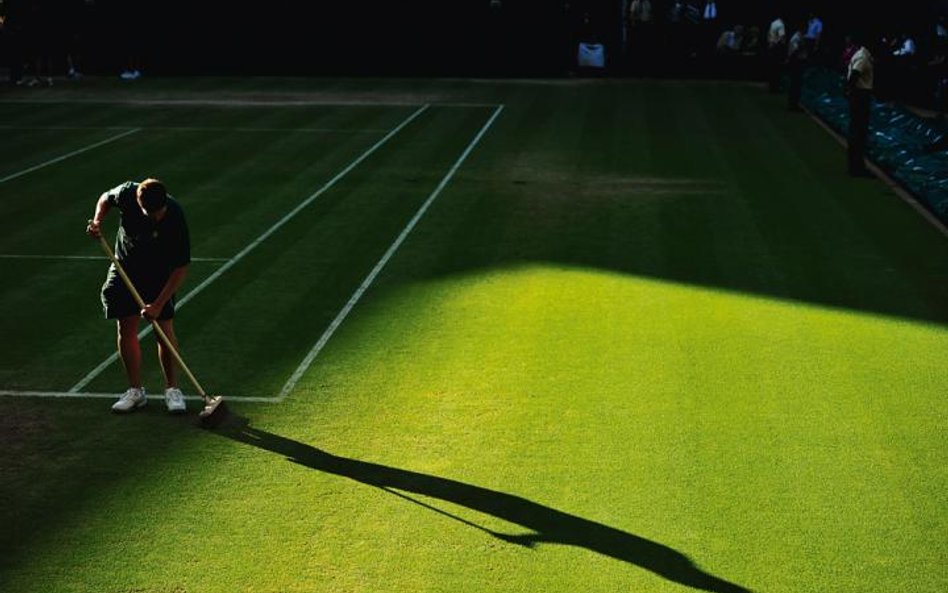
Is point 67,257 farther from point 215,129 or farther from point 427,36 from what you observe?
point 427,36

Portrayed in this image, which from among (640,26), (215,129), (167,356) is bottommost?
(215,129)

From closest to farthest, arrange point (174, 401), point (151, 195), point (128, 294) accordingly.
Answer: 1. point (151, 195)
2. point (128, 294)
3. point (174, 401)

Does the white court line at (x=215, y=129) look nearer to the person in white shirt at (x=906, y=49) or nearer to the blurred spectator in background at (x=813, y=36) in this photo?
the blurred spectator in background at (x=813, y=36)

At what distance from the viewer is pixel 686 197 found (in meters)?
19.5

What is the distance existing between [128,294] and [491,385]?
3.32 metres

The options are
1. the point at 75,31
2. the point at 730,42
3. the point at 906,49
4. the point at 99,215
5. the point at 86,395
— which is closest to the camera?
the point at 99,215

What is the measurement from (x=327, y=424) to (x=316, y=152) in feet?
45.8

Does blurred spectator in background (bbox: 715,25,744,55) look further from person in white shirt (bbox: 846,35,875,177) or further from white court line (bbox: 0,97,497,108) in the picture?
person in white shirt (bbox: 846,35,875,177)

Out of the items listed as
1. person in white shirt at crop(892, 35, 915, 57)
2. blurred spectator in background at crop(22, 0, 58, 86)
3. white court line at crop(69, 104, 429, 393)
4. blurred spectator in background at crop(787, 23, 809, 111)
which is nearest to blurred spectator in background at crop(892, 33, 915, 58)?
Answer: person in white shirt at crop(892, 35, 915, 57)

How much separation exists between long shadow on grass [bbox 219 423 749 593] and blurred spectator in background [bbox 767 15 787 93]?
26006mm

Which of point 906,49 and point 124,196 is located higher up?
point 124,196

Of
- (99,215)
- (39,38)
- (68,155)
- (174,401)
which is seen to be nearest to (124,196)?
(99,215)

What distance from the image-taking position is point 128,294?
1009 cm

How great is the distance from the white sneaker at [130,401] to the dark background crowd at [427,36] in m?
28.1
